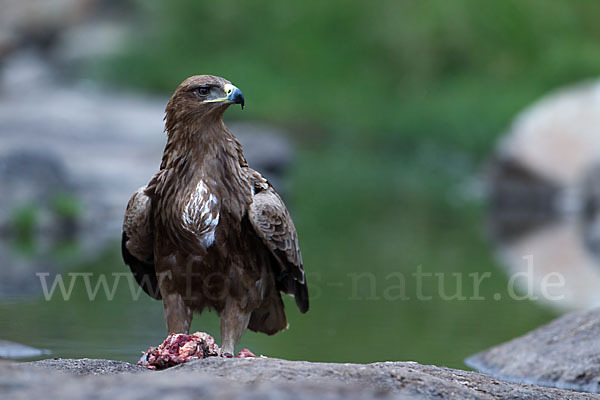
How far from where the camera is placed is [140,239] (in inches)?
205

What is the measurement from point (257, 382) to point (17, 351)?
2.60m

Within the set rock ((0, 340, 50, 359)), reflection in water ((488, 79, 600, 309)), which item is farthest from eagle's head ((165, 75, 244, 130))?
reflection in water ((488, 79, 600, 309))

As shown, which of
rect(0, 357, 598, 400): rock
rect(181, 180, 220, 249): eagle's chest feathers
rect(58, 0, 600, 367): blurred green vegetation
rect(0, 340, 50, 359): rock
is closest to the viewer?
rect(0, 357, 598, 400): rock

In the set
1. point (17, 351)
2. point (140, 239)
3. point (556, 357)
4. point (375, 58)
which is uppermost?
point (375, 58)

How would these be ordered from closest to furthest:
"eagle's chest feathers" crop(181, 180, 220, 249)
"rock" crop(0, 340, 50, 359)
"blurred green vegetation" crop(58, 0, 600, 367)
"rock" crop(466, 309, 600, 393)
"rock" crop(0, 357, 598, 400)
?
"rock" crop(0, 357, 598, 400) < "eagle's chest feathers" crop(181, 180, 220, 249) < "rock" crop(466, 309, 600, 393) < "rock" crop(0, 340, 50, 359) < "blurred green vegetation" crop(58, 0, 600, 367)

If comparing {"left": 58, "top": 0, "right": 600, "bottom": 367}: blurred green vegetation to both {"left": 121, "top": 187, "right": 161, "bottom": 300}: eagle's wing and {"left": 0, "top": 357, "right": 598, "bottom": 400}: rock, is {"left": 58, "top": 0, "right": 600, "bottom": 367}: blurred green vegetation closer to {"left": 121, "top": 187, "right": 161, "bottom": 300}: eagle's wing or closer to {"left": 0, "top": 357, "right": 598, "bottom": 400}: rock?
{"left": 121, "top": 187, "right": 161, "bottom": 300}: eagle's wing

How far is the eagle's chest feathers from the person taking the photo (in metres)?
4.88

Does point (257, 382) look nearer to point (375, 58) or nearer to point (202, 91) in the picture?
point (202, 91)


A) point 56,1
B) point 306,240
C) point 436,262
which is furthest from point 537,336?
point 56,1

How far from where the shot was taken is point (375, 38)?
29.4 metres

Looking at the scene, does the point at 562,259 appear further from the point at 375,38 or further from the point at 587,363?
the point at 375,38

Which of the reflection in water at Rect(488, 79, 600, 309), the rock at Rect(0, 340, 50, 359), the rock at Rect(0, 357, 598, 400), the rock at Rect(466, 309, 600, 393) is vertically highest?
the reflection in water at Rect(488, 79, 600, 309)

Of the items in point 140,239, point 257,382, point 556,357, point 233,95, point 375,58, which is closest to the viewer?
point 257,382

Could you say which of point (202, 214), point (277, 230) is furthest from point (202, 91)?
point (277, 230)
